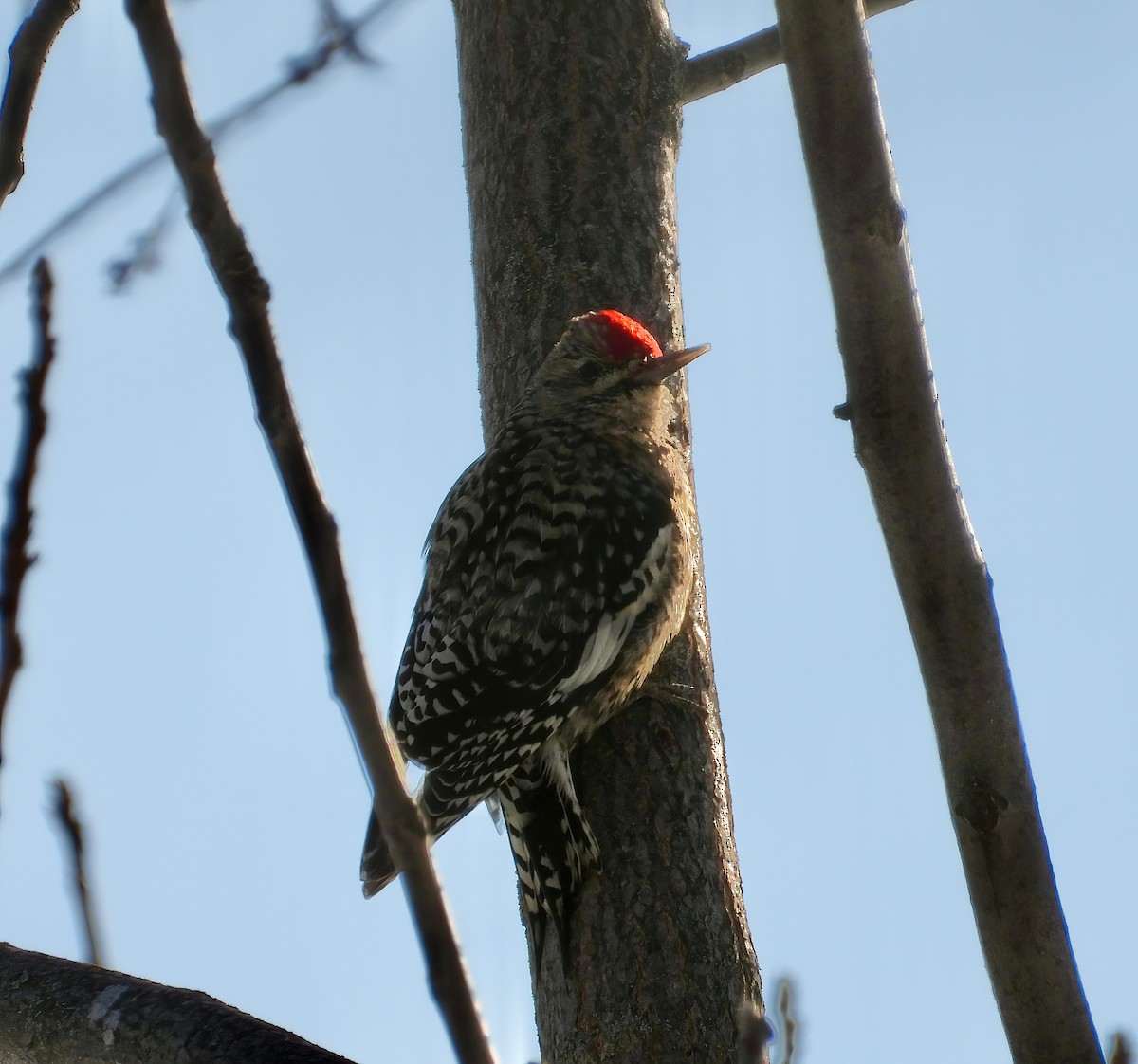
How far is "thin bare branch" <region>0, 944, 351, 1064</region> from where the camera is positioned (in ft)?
5.53

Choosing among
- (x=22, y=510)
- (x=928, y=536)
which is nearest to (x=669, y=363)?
(x=928, y=536)

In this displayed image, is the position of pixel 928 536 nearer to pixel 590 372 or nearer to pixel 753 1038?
pixel 753 1038

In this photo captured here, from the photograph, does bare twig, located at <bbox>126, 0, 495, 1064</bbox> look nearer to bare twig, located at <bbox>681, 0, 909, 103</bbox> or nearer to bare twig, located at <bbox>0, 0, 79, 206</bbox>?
bare twig, located at <bbox>0, 0, 79, 206</bbox>

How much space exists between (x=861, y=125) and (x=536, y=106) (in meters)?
2.02

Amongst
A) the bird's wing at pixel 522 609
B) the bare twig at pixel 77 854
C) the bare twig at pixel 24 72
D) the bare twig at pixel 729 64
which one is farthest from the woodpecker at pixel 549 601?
the bare twig at pixel 24 72

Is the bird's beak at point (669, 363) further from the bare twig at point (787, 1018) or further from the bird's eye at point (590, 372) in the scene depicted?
the bare twig at point (787, 1018)

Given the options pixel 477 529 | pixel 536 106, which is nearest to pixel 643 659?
pixel 477 529

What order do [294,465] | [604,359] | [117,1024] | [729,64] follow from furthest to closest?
[729,64] < [604,359] < [117,1024] < [294,465]

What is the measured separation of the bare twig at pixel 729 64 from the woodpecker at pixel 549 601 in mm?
1061

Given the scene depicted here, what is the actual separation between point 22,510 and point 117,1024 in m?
1.09

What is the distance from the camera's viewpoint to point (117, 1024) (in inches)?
69.7

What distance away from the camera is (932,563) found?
1832 mm

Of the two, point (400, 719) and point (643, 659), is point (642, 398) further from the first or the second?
point (400, 719)

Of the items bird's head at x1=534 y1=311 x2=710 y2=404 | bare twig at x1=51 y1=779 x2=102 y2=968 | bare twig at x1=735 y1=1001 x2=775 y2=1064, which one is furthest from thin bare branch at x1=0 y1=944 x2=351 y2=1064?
bird's head at x1=534 y1=311 x2=710 y2=404
